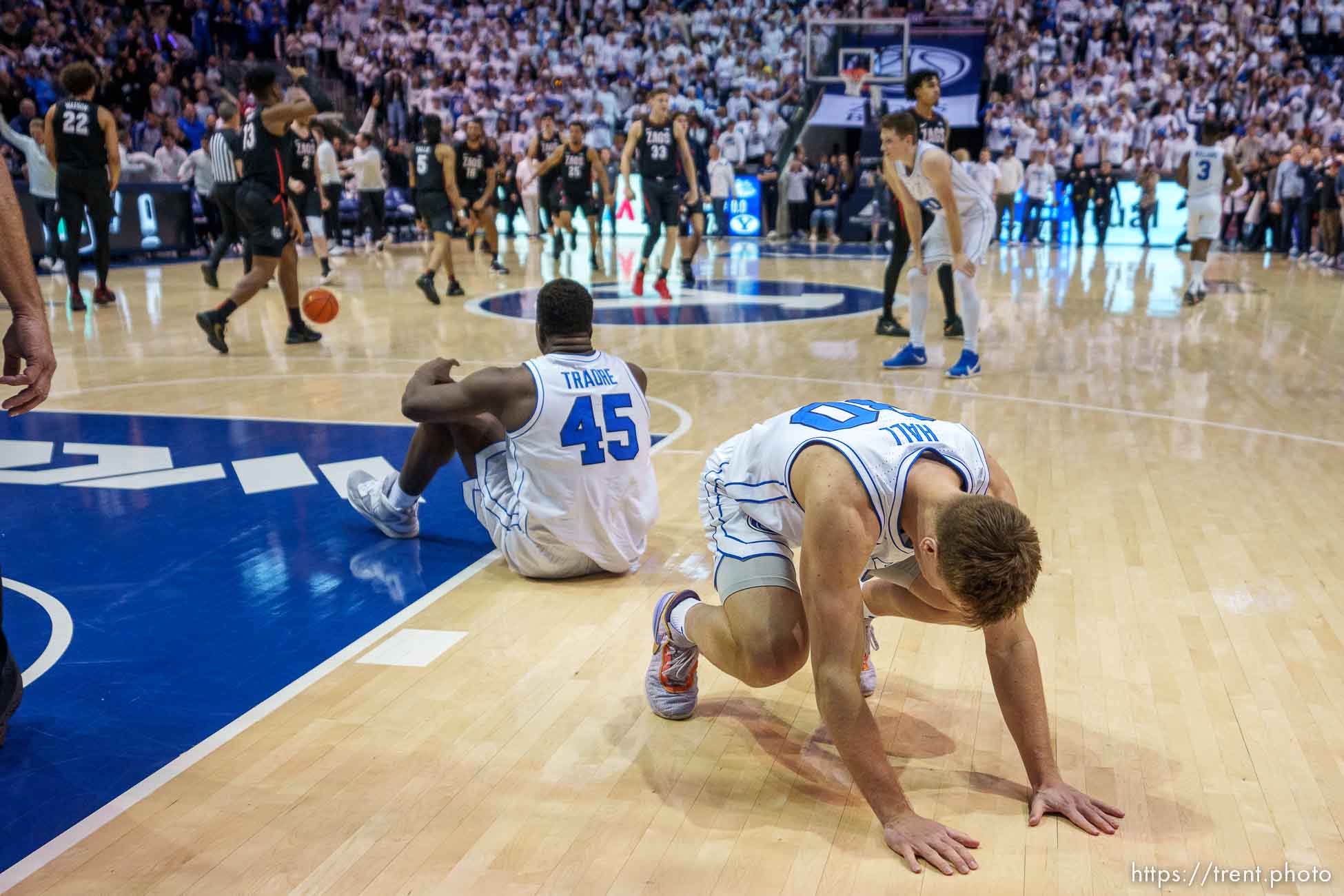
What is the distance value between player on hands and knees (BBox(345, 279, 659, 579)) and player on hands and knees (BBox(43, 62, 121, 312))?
297 inches

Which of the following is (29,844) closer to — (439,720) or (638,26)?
(439,720)

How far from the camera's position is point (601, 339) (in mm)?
9188

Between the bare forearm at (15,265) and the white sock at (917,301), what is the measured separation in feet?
19.6

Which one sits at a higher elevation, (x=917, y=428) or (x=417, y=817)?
(x=917, y=428)

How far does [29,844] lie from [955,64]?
22908mm

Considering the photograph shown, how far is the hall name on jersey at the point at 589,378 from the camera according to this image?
3852 millimetres

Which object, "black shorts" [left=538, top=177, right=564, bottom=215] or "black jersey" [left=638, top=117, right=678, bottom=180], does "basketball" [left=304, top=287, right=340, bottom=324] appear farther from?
"black shorts" [left=538, top=177, right=564, bottom=215]

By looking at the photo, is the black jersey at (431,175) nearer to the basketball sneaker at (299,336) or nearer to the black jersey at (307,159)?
the black jersey at (307,159)

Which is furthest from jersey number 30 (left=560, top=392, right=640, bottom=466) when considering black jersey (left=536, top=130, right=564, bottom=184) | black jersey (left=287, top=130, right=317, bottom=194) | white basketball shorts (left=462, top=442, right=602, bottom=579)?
black jersey (left=536, top=130, right=564, bottom=184)

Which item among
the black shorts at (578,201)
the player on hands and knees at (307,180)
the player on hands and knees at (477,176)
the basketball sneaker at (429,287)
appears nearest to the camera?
the player on hands and knees at (307,180)

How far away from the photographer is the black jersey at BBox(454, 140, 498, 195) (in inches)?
555

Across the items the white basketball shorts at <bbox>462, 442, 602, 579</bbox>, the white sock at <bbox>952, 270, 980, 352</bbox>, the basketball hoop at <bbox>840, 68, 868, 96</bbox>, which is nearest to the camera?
the white basketball shorts at <bbox>462, 442, 602, 579</bbox>

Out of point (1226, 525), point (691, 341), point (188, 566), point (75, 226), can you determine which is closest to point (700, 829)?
point (188, 566)

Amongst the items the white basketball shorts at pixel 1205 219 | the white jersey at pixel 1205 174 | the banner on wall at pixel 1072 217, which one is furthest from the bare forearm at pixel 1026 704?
the banner on wall at pixel 1072 217
